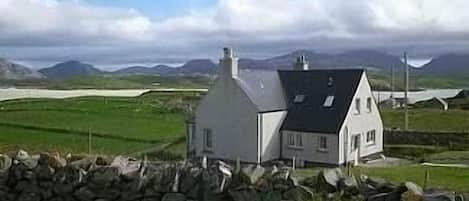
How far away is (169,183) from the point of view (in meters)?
13.4

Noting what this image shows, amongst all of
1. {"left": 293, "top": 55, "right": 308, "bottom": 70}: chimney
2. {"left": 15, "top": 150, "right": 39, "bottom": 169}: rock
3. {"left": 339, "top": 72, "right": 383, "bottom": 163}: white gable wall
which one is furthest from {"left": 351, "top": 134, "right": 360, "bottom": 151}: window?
{"left": 15, "top": 150, "right": 39, "bottom": 169}: rock

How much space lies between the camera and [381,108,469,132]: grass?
5397 centimetres

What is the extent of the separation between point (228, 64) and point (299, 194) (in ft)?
96.6

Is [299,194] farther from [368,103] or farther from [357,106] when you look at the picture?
[368,103]

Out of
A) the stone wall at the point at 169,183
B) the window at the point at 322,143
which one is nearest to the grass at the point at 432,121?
the window at the point at 322,143

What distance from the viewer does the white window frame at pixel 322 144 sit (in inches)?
1596

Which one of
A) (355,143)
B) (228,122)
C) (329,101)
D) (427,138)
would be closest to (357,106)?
(329,101)

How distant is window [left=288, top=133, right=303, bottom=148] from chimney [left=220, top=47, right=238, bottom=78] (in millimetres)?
5126

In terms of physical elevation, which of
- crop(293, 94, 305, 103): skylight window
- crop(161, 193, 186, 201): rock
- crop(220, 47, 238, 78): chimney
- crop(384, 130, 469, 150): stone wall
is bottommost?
crop(384, 130, 469, 150): stone wall

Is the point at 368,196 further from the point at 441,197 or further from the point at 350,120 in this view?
the point at 350,120

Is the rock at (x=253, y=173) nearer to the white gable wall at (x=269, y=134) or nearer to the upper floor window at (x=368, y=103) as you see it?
the white gable wall at (x=269, y=134)

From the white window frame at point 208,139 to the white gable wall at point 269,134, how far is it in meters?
3.48

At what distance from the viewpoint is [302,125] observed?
42062 mm

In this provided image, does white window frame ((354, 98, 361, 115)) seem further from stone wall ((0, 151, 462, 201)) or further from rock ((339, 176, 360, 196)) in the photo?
rock ((339, 176, 360, 196))
